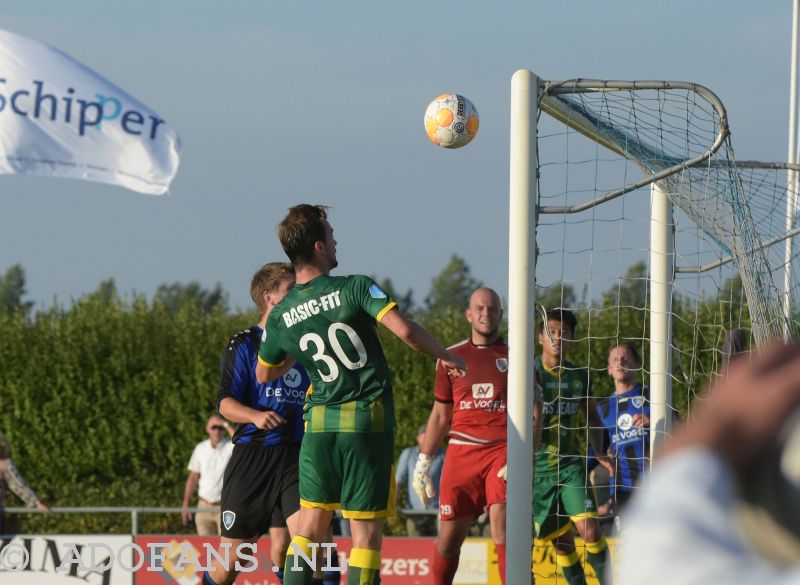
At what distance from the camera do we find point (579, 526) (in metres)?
8.86

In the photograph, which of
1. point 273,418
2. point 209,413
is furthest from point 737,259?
point 209,413

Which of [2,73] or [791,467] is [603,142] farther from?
[791,467]

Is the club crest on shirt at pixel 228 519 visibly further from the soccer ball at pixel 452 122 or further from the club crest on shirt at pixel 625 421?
the club crest on shirt at pixel 625 421

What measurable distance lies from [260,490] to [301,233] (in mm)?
1821

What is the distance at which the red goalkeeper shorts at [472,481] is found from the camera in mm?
8352

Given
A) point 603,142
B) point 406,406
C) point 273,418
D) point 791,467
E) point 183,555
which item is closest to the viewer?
point 791,467

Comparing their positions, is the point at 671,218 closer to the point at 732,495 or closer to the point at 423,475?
the point at 423,475

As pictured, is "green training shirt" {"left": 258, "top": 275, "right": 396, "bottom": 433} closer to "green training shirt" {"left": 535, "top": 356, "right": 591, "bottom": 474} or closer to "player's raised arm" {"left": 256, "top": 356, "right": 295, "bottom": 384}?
"player's raised arm" {"left": 256, "top": 356, "right": 295, "bottom": 384}

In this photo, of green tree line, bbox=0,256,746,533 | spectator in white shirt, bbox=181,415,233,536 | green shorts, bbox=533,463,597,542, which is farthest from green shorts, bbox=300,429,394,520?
green tree line, bbox=0,256,746,533

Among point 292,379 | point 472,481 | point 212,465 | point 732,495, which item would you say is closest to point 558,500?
point 472,481

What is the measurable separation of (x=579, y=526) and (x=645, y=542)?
25.9 feet

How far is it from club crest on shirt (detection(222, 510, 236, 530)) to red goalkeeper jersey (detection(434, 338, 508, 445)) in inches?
71.0

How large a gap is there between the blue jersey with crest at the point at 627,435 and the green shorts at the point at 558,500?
2.42 feet

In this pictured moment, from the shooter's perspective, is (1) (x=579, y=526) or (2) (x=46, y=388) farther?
(2) (x=46, y=388)
